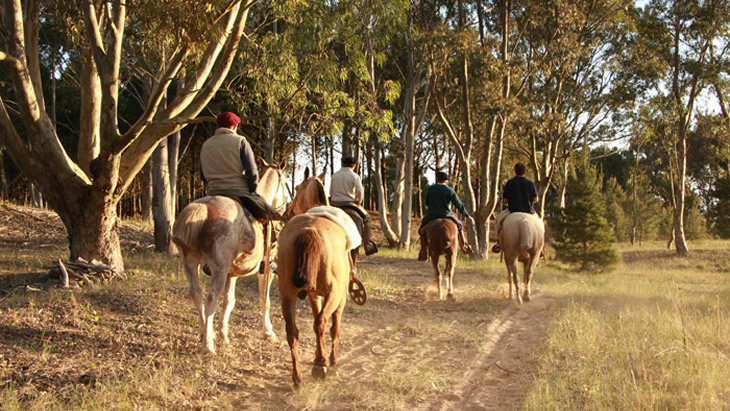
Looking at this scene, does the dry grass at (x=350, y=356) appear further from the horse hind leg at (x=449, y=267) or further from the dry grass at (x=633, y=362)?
the horse hind leg at (x=449, y=267)

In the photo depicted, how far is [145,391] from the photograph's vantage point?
4512 millimetres

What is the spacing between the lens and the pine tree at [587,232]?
17.7 meters

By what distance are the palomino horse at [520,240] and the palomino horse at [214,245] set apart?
5.23 meters

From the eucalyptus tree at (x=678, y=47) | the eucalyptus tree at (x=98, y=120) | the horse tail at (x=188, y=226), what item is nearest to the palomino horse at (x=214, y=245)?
the horse tail at (x=188, y=226)

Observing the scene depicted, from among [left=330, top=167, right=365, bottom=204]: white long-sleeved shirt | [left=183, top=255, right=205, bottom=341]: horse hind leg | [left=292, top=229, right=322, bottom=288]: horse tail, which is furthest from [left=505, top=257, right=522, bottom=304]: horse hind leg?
[left=183, top=255, right=205, bottom=341]: horse hind leg

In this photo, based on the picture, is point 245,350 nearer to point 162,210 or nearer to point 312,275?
point 312,275

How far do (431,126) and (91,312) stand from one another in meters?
26.1

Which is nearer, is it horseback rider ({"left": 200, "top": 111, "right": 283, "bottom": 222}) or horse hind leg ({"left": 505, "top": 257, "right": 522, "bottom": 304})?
horseback rider ({"left": 200, "top": 111, "right": 283, "bottom": 222})

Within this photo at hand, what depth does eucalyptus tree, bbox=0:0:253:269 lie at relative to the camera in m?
8.03

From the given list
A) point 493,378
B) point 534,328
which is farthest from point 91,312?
point 534,328

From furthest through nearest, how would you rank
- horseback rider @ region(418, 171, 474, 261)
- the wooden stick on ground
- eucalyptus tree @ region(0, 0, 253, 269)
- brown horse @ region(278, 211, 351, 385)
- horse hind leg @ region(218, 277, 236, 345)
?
horseback rider @ region(418, 171, 474, 261) → eucalyptus tree @ region(0, 0, 253, 269) → the wooden stick on ground → horse hind leg @ region(218, 277, 236, 345) → brown horse @ region(278, 211, 351, 385)

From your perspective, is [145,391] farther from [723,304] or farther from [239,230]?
[723,304]

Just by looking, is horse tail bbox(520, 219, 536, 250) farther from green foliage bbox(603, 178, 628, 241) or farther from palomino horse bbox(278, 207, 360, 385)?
green foliage bbox(603, 178, 628, 241)

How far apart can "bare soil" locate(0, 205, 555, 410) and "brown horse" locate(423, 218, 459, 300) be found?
75cm
